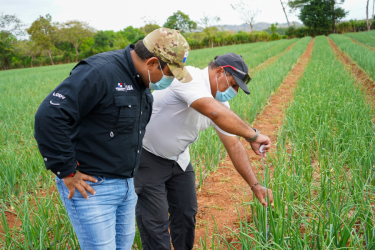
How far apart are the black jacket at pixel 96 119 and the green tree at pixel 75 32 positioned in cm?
4977

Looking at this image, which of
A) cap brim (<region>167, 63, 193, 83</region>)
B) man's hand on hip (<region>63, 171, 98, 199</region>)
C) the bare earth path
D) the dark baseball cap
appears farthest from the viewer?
the bare earth path

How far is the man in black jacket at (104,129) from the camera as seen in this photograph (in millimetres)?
1022

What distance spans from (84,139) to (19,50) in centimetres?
5043

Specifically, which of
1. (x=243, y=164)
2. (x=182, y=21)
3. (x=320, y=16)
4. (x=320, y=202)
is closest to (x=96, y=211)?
(x=243, y=164)

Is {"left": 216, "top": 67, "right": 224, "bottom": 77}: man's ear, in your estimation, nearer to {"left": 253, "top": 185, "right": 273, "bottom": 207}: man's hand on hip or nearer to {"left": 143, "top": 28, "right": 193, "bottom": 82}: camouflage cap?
{"left": 143, "top": 28, "right": 193, "bottom": 82}: camouflage cap

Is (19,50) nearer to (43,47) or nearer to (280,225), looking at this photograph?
(43,47)

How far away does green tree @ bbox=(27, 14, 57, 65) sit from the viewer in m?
42.7

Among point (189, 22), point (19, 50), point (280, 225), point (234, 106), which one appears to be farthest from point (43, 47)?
point (280, 225)

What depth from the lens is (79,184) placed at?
1125mm

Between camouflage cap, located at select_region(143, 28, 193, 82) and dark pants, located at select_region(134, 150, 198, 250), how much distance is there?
72cm

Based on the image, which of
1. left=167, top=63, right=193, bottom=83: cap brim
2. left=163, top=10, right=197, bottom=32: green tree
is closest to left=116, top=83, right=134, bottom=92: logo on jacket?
left=167, top=63, right=193, bottom=83: cap brim

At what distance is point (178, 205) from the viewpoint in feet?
6.00

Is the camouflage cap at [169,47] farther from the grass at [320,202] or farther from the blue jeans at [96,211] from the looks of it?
the grass at [320,202]

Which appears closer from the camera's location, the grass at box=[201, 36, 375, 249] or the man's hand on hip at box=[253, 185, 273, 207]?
the grass at box=[201, 36, 375, 249]
